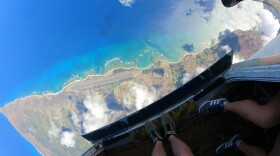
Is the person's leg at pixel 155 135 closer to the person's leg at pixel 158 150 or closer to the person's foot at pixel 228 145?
the person's leg at pixel 158 150

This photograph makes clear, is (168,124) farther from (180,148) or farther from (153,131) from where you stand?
(180,148)

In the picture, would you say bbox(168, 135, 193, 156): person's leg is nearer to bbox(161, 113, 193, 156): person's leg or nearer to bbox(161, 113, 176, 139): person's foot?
bbox(161, 113, 193, 156): person's leg

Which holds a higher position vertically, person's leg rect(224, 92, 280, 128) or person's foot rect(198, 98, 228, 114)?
person's foot rect(198, 98, 228, 114)

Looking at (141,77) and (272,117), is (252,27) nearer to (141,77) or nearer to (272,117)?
(141,77)

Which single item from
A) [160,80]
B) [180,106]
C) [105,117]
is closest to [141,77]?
[160,80]

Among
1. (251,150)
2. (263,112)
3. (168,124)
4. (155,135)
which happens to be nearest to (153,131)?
(155,135)

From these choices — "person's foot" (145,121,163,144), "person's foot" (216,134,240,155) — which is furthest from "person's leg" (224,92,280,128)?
"person's foot" (145,121,163,144)

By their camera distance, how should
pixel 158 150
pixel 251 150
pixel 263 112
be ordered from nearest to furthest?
pixel 263 112
pixel 251 150
pixel 158 150
